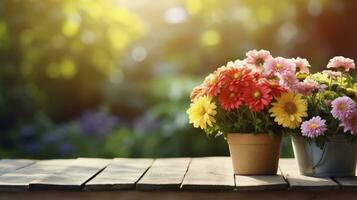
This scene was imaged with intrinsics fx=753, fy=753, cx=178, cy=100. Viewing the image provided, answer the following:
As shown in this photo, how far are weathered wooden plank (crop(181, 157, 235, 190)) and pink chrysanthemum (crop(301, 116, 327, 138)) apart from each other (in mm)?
318

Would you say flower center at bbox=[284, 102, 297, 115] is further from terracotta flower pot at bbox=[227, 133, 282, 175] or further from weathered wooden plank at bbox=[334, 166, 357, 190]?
weathered wooden plank at bbox=[334, 166, 357, 190]

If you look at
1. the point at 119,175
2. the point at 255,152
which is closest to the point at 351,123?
the point at 255,152

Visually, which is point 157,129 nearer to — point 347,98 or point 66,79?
point 66,79

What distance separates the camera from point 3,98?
8.84m

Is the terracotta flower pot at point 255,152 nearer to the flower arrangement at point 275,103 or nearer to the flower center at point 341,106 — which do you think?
the flower arrangement at point 275,103

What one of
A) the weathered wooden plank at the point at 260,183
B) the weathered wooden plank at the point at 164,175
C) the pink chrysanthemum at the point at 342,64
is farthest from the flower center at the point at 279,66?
the weathered wooden plank at the point at 164,175

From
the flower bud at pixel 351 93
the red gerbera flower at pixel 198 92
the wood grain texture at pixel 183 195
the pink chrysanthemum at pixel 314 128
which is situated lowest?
the wood grain texture at pixel 183 195

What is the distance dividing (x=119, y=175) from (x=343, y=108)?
2.87 feet

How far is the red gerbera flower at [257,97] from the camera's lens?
2766 mm

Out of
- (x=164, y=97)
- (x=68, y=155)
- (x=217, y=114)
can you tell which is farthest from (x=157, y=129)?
(x=217, y=114)

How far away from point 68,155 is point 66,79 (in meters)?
2.43

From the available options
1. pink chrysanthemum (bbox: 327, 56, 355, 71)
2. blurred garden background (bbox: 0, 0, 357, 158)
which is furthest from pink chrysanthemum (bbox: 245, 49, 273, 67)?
blurred garden background (bbox: 0, 0, 357, 158)

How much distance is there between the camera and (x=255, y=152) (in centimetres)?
287

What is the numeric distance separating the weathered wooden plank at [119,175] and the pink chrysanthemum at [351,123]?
2.54 feet
